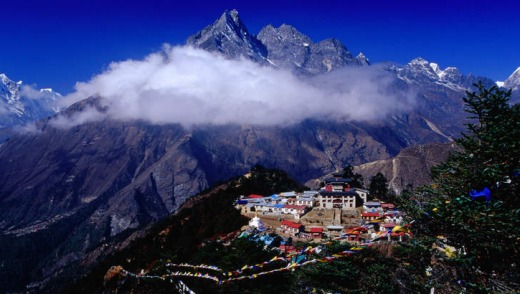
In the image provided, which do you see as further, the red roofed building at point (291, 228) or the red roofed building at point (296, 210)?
the red roofed building at point (296, 210)

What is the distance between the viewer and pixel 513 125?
64.7 feet

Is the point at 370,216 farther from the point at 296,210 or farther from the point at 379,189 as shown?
the point at 379,189

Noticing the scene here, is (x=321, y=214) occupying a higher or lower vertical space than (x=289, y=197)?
lower

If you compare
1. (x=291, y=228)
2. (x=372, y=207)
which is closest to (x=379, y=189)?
(x=372, y=207)

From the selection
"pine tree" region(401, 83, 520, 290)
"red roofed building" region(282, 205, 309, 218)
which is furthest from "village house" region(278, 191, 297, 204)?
"pine tree" region(401, 83, 520, 290)

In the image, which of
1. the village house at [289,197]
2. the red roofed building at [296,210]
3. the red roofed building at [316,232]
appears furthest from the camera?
the village house at [289,197]

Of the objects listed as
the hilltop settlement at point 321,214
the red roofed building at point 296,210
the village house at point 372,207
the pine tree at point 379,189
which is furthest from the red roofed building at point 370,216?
the pine tree at point 379,189

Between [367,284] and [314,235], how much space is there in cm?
3003

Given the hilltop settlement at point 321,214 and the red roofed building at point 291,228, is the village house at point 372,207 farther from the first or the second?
the red roofed building at point 291,228

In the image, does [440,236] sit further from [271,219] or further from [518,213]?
[271,219]

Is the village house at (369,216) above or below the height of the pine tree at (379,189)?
below

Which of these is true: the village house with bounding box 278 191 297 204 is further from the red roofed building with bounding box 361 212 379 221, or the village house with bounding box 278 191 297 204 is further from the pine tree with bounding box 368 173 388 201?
the pine tree with bounding box 368 173 388 201

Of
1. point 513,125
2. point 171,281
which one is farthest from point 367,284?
point 171,281

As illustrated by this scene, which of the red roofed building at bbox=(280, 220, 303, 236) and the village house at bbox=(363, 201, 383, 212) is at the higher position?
the village house at bbox=(363, 201, 383, 212)
